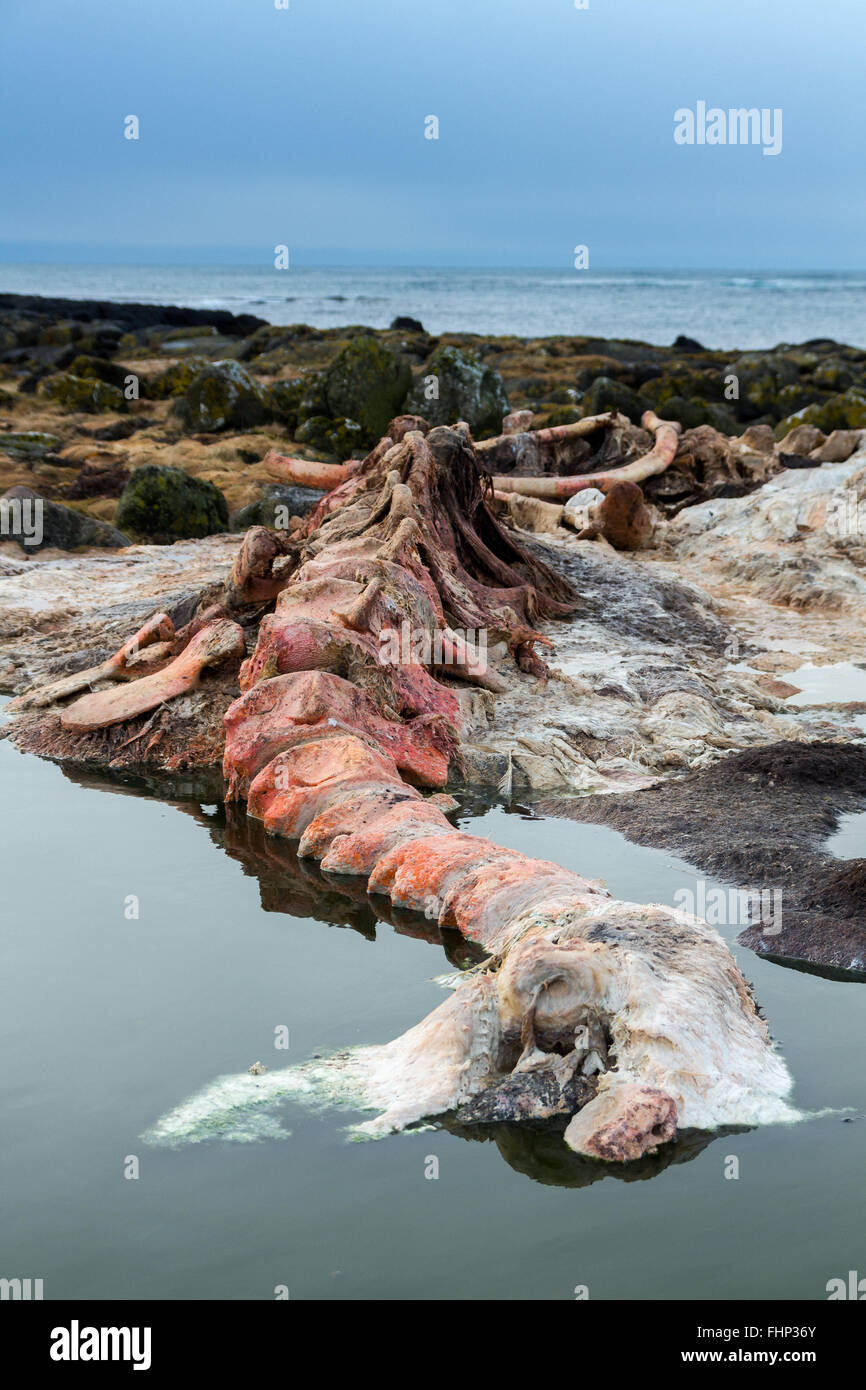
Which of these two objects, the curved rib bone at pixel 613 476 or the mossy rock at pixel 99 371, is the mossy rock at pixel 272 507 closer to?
the curved rib bone at pixel 613 476

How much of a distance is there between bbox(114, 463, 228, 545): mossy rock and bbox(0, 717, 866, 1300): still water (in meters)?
9.30

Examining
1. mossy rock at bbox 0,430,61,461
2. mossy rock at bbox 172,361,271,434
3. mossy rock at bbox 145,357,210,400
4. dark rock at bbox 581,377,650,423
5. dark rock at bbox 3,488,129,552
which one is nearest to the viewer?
dark rock at bbox 3,488,129,552

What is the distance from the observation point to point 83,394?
2314 centimetres

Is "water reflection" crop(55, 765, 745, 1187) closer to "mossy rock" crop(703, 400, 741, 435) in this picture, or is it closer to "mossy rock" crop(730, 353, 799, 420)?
"mossy rock" crop(703, 400, 741, 435)

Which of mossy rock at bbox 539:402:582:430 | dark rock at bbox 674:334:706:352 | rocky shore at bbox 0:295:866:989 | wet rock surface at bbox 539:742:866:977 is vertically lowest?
wet rock surface at bbox 539:742:866:977

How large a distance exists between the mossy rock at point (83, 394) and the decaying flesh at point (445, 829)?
13.6 meters

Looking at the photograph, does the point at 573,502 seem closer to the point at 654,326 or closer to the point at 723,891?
the point at 723,891

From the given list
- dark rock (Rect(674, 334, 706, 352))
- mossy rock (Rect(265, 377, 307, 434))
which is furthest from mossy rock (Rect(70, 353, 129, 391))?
dark rock (Rect(674, 334, 706, 352))

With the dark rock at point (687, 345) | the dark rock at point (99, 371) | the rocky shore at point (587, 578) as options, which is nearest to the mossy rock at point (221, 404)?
the rocky shore at point (587, 578)

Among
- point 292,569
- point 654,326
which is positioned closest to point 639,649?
point 292,569

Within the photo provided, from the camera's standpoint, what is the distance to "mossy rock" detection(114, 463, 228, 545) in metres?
13.8

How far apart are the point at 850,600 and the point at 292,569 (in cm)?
518

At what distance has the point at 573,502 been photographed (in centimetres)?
1361

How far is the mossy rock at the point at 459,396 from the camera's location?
19.5 metres
